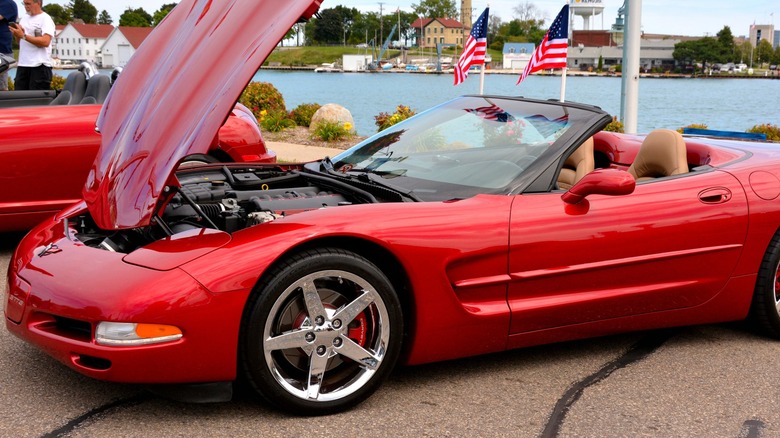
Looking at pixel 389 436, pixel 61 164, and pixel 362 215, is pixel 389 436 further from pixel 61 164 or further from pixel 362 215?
pixel 61 164

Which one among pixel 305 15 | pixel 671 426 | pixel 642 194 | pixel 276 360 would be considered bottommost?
pixel 671 426

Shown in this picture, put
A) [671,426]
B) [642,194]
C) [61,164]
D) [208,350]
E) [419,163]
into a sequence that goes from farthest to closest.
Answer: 1. [61,164]
2. [419,163]
3. [642,194]
4. [671,426]
5. [208,350]

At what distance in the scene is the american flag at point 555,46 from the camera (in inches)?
488

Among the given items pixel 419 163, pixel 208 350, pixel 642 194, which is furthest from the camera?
pixel 419 163

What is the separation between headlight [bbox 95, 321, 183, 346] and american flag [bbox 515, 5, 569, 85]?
998cm

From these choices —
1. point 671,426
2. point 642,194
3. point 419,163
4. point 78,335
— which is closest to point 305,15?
point 419,163

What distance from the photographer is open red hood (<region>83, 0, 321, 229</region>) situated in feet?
11.2

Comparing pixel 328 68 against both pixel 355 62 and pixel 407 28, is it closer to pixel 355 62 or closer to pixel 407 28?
pixel 355 62

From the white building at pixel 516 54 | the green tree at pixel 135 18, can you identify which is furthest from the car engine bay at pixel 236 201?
the white building at pixel 516 54

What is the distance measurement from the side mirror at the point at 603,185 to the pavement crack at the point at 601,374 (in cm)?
81

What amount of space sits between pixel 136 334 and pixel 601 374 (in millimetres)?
2097

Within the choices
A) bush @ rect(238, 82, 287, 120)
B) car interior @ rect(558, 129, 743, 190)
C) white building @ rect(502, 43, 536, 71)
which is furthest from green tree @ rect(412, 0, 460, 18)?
car interior @ rect(558, 129, 743, 190)

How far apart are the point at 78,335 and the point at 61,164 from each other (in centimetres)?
318

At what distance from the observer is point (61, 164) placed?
6109mm
